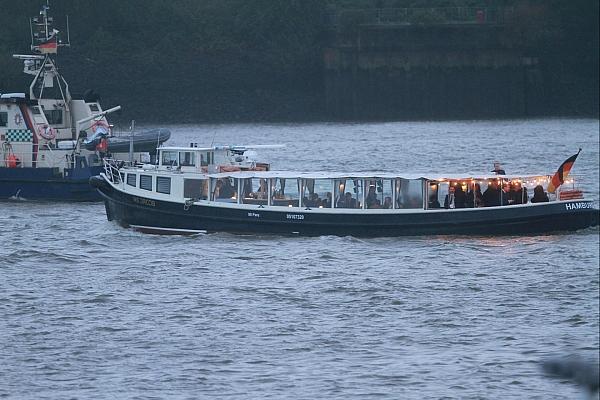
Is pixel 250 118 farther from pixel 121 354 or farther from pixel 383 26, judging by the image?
pixel 121 354

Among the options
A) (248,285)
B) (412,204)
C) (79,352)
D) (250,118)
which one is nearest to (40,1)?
(250,118)

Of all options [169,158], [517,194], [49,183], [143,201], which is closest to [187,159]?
[169,158]

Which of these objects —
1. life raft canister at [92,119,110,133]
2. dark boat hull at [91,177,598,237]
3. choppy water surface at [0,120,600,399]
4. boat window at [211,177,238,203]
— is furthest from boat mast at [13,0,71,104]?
dark boat hull at [91,177,598,237]

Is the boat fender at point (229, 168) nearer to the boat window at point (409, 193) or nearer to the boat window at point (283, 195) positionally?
the boat window at point (283, 195)

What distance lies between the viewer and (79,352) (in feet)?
82.1

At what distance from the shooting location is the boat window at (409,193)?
3862cm

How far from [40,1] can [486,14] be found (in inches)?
1471

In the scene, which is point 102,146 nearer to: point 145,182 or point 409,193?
point 145,182

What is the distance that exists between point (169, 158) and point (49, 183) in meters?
8.13

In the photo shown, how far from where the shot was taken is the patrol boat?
48406mm

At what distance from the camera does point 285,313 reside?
92.7 feet

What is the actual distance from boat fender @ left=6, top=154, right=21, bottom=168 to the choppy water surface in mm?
3896

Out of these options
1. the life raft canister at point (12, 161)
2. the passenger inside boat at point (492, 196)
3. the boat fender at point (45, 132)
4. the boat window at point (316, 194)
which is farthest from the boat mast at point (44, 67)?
the passenger inside boat at point (492, 196)

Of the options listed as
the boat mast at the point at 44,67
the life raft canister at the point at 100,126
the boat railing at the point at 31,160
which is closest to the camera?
the boat railing at the point at 31,160
